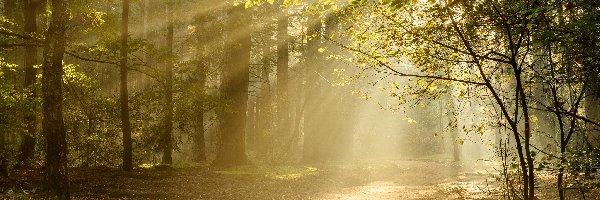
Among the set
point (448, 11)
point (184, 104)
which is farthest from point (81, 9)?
point (448, 11)

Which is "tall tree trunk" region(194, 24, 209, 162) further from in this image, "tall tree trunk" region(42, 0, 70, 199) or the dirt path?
"tall tree trunk" region(42, 0, 70, 199)

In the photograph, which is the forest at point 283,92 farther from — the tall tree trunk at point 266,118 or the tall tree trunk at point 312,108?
the tall tree trunk at point 266,118

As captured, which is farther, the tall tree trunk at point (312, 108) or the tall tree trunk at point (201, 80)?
the tall tree trunk at point (312, 108)

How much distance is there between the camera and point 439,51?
689 cm

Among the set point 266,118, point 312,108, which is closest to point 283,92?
point 312,108

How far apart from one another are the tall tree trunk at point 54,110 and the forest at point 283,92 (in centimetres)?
3

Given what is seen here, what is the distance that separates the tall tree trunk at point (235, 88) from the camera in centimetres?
2048

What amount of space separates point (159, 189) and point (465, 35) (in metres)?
10.4

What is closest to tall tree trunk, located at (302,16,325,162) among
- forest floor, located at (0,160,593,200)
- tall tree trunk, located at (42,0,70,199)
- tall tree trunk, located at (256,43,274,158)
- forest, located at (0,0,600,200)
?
forest, located at (0,0,600,200)

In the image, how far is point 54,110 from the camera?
1017 cm

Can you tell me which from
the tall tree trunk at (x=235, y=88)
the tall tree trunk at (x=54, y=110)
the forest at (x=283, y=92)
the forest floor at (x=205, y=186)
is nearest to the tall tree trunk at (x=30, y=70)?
the forest at (x=283, y=92)

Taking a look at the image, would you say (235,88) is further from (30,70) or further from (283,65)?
(283,65)

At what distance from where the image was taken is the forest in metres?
6.62

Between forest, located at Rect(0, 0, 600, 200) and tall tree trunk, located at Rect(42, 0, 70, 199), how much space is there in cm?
3
